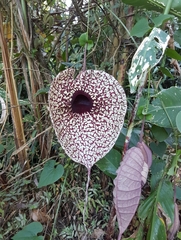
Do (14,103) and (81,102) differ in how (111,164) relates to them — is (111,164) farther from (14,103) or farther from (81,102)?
(14,103)

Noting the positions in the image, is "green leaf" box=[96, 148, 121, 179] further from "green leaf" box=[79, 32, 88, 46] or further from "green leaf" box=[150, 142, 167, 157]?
"green leaf" box=[79, 32, 88, 46]

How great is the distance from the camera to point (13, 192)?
80 centimetres

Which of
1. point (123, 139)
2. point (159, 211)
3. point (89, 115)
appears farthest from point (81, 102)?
point (159, 211)

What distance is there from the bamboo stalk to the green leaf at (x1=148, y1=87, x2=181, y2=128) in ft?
1.20

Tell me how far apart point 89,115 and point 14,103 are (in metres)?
0.28

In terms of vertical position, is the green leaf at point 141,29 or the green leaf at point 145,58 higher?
the green leaf at point 141,29

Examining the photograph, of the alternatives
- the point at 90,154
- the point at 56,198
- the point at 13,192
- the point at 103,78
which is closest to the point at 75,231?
the point at 56,198

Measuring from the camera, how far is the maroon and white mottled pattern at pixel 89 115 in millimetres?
507

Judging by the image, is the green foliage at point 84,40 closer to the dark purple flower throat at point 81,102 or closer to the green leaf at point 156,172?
the dark purple flower throat at point 81,102

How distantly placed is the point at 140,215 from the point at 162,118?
8.8 inches

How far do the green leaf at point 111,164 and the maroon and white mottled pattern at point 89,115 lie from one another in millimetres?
113

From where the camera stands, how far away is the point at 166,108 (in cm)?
56

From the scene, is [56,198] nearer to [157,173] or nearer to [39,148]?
[39,148]

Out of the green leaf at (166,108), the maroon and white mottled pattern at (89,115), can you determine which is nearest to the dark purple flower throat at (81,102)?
the maroon and white mottled pattern at (89,115)
